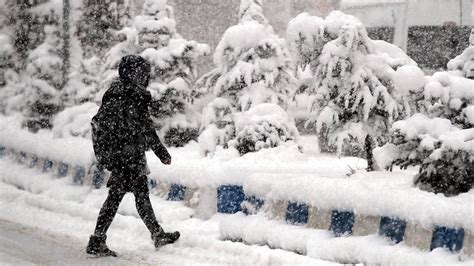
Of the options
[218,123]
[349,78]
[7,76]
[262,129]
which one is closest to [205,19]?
[7,76]

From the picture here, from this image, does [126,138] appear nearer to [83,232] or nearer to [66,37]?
[83,232]

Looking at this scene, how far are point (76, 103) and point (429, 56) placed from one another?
30.7 feet

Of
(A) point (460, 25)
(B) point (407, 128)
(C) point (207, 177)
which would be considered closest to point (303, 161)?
(C) point (207, 177)

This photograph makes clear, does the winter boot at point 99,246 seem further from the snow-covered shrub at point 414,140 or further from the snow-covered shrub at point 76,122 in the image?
the snow-covered shrub at point 76,122

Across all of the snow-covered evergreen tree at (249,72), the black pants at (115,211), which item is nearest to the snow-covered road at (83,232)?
the black pants at (115,211)

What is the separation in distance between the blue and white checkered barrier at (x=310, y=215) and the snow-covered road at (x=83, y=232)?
183 millimetres

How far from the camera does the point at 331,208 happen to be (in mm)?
6977

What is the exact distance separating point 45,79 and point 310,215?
12.9 metres

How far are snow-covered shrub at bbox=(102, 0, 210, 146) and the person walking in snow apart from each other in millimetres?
6267

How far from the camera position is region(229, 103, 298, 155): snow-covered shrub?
37.1 feet

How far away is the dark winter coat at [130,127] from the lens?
7441mm

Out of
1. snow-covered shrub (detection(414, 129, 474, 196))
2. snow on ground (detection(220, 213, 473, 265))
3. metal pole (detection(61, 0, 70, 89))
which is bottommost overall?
snow on ground (detection(220, 213, 473, 265))

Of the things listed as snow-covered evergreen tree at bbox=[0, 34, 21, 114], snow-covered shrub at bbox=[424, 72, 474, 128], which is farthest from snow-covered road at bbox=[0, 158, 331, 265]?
snow-covered evergreen tree at bbox=[0, 34, 21, 114]

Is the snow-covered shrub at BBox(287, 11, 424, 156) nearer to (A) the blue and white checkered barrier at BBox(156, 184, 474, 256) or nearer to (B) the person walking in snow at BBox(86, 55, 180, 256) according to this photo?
(A) the blue and white checkered barrier at BBox(156, 184, 474, 256)
